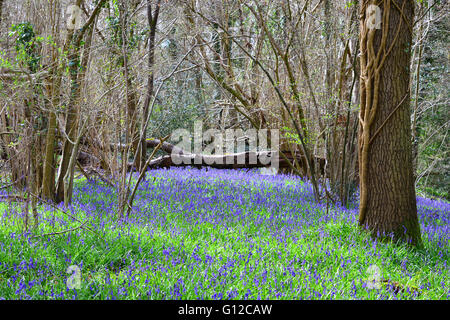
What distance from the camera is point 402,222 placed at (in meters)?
4.59

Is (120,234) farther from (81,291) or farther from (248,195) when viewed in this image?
(248,195)

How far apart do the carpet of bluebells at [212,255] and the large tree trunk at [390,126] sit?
35 centimetres

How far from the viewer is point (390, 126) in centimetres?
463

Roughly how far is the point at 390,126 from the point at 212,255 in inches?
103

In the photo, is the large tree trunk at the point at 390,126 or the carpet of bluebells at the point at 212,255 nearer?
the carpet of bluebells at the point at 212,255

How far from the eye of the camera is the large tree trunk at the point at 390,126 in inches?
181

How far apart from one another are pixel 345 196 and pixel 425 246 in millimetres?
2153

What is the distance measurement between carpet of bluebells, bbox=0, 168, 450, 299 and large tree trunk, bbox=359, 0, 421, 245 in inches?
13.9

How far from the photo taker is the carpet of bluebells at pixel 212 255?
118 inches

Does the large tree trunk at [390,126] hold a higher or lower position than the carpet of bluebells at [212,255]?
higher

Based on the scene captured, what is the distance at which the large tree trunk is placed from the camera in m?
4.60

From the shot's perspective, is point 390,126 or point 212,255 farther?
point 390,126

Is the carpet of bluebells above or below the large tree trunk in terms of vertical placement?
below

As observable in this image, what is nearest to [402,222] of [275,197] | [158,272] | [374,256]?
[374,256]
